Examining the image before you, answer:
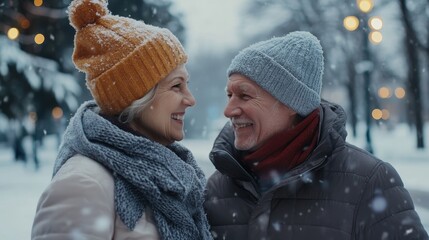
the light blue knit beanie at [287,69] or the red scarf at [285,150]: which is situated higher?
the light blue knit beanie at [287,69]

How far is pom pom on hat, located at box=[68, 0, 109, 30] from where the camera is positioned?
3.19 m

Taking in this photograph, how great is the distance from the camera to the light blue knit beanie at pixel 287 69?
3492mm

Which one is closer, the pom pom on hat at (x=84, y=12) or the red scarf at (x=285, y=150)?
the pom pom on hat at (x=84, y=12)

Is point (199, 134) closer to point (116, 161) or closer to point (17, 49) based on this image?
point (17, 49)

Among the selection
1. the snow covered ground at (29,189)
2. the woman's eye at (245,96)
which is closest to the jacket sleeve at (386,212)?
the woman's eye at (245,96)

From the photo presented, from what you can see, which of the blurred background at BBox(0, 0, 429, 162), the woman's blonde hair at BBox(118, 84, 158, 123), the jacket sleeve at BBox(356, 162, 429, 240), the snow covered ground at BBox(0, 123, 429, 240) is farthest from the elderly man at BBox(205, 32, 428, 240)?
the blurred background at BBox(0, 0, 429, 162)

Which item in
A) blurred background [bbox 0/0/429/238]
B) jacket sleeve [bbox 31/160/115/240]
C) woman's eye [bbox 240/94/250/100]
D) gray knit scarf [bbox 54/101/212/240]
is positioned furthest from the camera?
blurred background [bbox 0/0/429/238]

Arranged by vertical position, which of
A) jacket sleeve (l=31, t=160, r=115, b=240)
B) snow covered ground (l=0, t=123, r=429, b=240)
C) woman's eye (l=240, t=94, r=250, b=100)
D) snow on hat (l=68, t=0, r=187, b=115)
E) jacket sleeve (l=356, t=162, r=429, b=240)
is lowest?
snow covered ground (l=0, t=123, r=429, b=240)

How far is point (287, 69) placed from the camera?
11.5 feet

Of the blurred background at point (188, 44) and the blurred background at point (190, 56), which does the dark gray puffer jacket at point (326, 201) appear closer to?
the blurred background at point (190, 56)

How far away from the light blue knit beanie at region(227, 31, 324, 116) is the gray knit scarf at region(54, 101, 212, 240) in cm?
71

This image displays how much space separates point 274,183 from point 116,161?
0.95 m

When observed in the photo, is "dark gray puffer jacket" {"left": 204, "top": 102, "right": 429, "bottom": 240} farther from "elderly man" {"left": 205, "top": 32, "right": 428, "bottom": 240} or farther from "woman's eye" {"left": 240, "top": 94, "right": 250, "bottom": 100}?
"woman's eye" {"left": 240, "top": 94, "right": 250, "bottom": 100}

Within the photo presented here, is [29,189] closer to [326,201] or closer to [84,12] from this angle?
[84,12]
